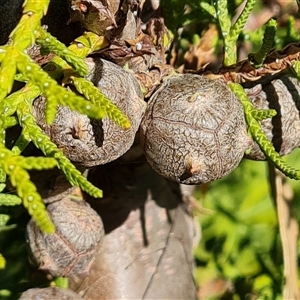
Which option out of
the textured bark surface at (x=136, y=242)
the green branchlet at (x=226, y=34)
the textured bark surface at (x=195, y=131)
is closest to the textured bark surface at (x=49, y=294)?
the textured bark surface at (x=136, y=242)

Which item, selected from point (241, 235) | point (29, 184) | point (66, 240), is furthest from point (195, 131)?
point (241, 235)

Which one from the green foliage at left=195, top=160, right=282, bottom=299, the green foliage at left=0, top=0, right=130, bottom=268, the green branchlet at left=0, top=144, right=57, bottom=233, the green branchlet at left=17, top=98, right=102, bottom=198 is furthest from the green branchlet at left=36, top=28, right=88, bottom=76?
the green foliage at left=195, top=160, right=282, bottom=299

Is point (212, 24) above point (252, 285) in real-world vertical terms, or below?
above

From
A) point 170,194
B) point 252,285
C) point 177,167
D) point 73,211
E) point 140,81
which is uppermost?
point 140,81

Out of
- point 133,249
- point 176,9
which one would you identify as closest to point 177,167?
point 176,9

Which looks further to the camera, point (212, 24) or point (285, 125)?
point (212, 24)

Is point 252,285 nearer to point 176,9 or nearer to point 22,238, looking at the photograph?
point 22,238

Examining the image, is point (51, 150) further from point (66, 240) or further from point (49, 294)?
point (49, 294)

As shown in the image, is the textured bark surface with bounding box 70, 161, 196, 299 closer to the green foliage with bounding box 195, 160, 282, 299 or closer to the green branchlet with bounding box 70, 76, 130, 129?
the green foliage with bounding box 195, 160, 282, 299
